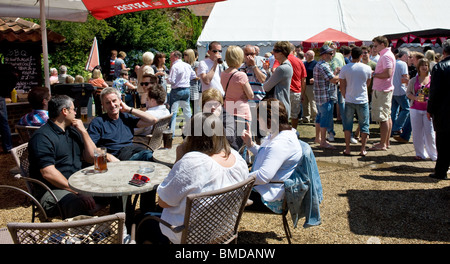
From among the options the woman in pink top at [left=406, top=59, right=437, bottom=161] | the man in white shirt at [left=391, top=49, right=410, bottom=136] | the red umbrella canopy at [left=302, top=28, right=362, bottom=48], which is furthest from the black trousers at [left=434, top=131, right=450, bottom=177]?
the red umbrella canopy at [left=302, top=28, right=362, bottom=48]

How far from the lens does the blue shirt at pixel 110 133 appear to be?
4140 mm

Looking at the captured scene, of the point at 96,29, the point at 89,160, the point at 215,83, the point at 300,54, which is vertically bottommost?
the point at 89,160

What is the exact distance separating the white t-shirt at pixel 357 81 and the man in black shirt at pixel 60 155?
4.45m

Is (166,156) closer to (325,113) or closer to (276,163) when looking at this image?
(276,163)

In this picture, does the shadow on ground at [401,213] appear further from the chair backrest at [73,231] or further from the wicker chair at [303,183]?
the chair backrest at [73,231]

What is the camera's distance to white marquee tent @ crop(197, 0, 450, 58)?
1445 cm

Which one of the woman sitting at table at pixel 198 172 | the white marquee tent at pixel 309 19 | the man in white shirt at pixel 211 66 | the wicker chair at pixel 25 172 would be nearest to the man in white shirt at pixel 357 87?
the man in white shirt at pixel 211 66

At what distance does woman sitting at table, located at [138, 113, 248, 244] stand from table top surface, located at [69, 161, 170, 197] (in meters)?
0.36

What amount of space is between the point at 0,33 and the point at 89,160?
5878 millimetres

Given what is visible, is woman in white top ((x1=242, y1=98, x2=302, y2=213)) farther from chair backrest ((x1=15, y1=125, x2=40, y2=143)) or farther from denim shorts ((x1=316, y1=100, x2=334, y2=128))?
denim shorts ((x1=316, y1=100, x2=334, y2=128))

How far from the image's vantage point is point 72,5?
223 inches

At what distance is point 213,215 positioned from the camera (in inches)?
96.4

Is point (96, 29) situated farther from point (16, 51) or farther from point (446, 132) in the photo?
point (446, 132)

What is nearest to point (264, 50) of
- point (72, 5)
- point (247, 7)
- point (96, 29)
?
point (247, 7)
